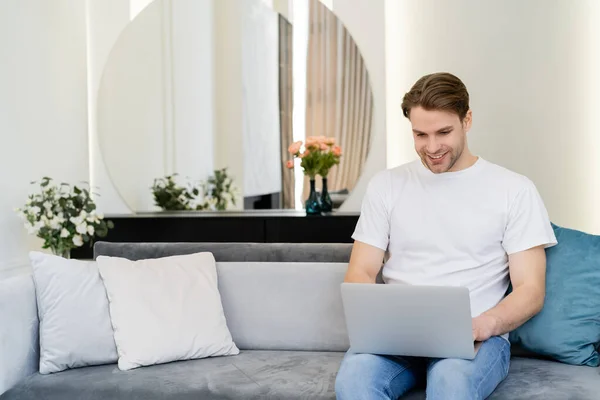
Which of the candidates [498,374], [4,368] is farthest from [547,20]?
[4,368]

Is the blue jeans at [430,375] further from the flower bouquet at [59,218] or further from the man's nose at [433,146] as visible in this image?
the flower bouquet at [59,218]

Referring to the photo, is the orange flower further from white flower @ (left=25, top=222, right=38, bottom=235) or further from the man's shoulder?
the man's shoulder

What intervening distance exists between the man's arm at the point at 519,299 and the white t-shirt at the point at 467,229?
0.12ft

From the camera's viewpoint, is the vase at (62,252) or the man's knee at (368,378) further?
the vase at (62,252)

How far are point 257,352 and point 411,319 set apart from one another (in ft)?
2.67

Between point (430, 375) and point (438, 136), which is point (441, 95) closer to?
point (438, 136)

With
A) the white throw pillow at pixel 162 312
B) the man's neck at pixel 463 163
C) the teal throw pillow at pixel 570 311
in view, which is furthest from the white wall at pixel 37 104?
the teal throw pillow at pixel 570 311

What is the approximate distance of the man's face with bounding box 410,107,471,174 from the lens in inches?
86.9

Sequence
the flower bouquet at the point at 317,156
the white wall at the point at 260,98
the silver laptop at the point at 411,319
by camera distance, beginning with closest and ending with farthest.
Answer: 1. the silver laptop at the point at 411,319
2. the flower bouquet at the point at 317,156
3. the white wall at the point at 260,98

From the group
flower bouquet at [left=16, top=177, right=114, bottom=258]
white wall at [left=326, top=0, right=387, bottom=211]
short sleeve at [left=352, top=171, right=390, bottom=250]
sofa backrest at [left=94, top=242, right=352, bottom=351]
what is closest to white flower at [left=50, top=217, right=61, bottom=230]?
flower bouquet at [left=16, top=177, right=114, bottom=258]

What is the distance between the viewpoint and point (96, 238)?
4.00 metres

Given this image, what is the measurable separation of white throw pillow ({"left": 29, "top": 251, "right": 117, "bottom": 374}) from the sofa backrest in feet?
1.40

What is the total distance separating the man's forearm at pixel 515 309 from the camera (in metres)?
2.09

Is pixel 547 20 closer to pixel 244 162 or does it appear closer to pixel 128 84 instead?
pixel 244 162
